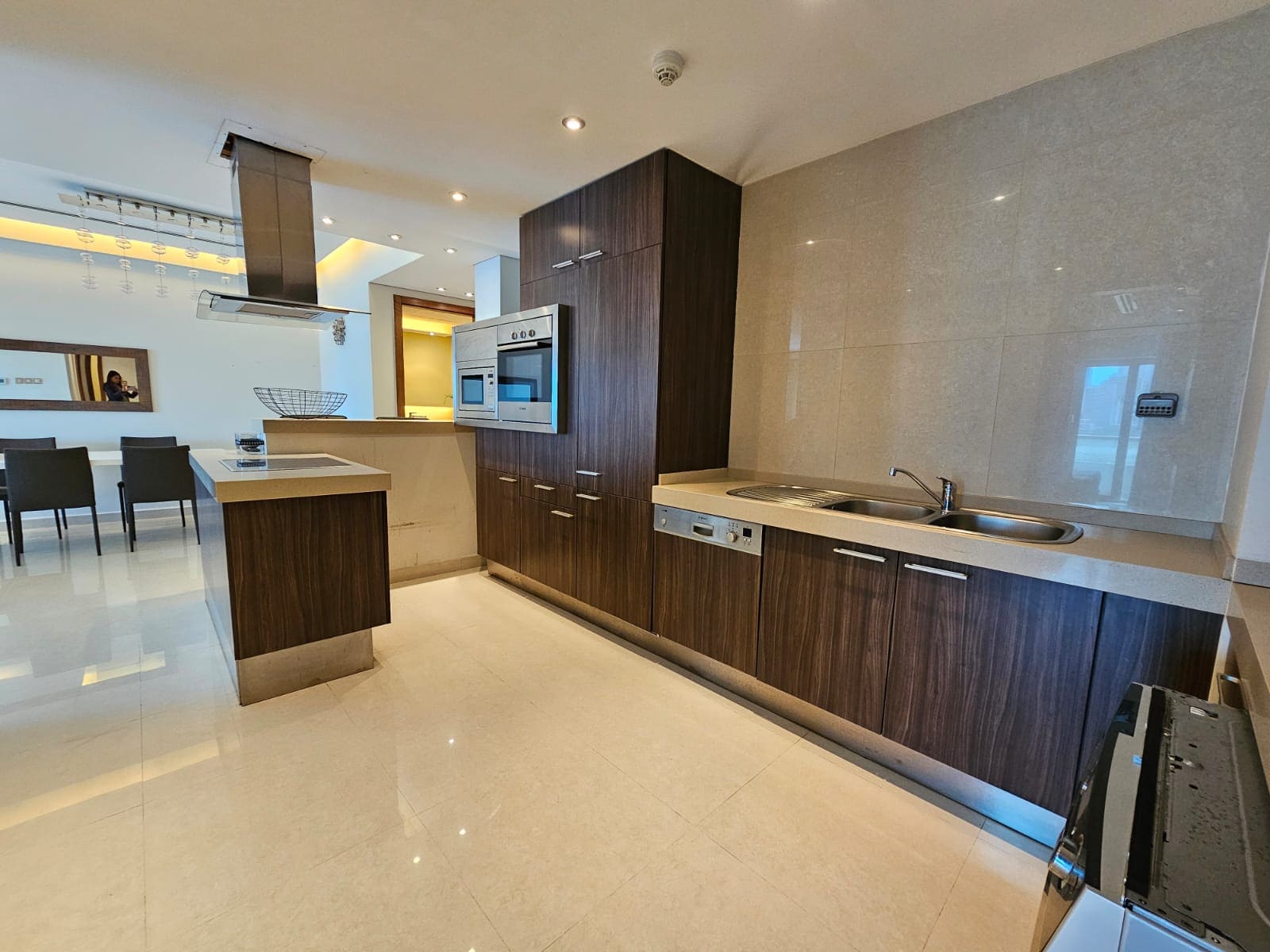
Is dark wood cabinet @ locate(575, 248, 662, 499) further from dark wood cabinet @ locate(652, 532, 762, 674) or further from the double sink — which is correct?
the double sink

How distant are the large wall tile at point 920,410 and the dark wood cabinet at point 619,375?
868mm

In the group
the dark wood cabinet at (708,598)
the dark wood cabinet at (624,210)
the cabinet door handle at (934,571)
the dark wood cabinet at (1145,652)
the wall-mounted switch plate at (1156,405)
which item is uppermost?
the dark wood cabinet at (624,210)

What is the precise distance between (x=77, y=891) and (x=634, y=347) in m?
2.36

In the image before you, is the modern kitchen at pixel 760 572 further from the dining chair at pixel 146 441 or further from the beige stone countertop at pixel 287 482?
the dining chair at pixel 146 441

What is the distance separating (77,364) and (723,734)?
661cm

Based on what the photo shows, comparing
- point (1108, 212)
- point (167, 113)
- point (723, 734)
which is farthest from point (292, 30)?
point (723, 734)

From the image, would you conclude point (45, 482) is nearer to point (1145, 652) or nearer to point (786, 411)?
point (786, 411)

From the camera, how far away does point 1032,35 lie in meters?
1.44

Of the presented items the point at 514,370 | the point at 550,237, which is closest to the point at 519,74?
the point at 550,237

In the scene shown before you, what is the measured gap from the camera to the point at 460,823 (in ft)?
4.61

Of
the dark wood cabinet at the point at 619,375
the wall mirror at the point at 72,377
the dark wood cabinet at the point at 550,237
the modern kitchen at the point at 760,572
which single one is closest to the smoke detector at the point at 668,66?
the modern kitchen at the point at 760,572

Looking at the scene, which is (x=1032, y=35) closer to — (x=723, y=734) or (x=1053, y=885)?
(x=1053, y=885)

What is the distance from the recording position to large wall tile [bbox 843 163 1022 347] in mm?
1741

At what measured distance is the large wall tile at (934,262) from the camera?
5.71 feet
